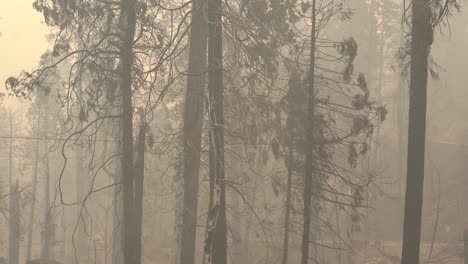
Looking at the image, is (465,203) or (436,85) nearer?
(465,203)

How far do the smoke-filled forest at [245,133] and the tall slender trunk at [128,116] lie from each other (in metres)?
0.04

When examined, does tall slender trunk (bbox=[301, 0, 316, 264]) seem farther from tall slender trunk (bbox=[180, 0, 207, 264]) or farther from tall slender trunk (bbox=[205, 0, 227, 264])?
tall slender trunk (bbox=[205, 0, 227, 264])

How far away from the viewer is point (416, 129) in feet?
35.1

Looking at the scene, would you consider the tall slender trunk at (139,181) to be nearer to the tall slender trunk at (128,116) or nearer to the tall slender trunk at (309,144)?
the tall slender trunk at (128,116)

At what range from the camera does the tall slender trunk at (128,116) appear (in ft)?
38.9

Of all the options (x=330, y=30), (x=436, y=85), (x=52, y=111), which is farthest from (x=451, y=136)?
(x=52, y=111)

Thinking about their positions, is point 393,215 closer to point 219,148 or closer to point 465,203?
point 465,203

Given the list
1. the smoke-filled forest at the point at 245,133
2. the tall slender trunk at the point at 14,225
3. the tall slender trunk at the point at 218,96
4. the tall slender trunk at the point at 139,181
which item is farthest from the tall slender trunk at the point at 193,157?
the tall slender trunk at the point at 14,225

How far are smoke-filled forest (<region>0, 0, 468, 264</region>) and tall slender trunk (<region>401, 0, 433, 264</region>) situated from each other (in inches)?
1.1

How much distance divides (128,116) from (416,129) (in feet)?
20.5

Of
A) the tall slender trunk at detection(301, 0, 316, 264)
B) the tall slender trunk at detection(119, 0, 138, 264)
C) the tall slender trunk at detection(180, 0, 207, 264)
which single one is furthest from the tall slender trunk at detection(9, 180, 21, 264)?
the tall slender trunk at detection(301, 0, 316, 264)

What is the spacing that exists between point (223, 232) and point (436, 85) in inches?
1528

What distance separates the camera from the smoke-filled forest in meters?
10.4

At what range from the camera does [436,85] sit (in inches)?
1762
